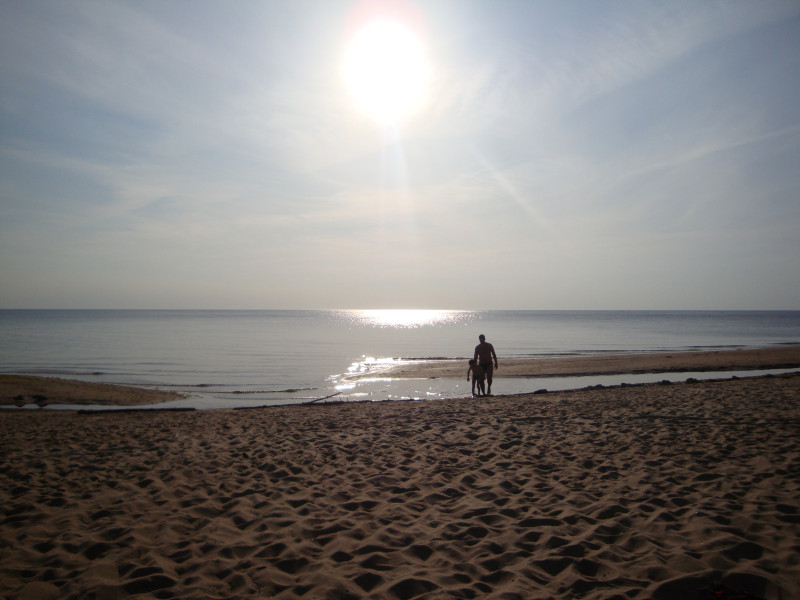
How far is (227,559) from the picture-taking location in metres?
4.21

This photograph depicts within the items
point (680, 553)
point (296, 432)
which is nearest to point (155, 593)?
point (680, 553)

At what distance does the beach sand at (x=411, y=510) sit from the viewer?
3803mm

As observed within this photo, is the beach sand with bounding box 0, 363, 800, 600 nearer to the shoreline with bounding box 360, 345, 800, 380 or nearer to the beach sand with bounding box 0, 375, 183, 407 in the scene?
the beach sand with bounding box 0, 375, 183, 407

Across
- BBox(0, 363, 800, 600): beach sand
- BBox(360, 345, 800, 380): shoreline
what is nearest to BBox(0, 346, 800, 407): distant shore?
BBox(360, 345, 800, 380): shoreline

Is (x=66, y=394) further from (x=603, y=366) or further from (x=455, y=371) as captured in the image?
(x=603, y=366)

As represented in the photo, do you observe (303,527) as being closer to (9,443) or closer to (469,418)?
(469,418)

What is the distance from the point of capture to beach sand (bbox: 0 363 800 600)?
380cm

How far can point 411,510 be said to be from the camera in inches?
206

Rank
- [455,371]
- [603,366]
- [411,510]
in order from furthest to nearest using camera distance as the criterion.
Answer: [603,366] → [455,371] → [411,510]

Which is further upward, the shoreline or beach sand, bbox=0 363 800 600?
beach sand, bbox=0 363 800 600

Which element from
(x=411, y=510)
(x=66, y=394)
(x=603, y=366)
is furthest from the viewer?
(x=603, y=366)

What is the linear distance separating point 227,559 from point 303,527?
0.82 m

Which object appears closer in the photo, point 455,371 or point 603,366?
point 455,371

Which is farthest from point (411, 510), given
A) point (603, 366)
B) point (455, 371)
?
point (603, 366)
